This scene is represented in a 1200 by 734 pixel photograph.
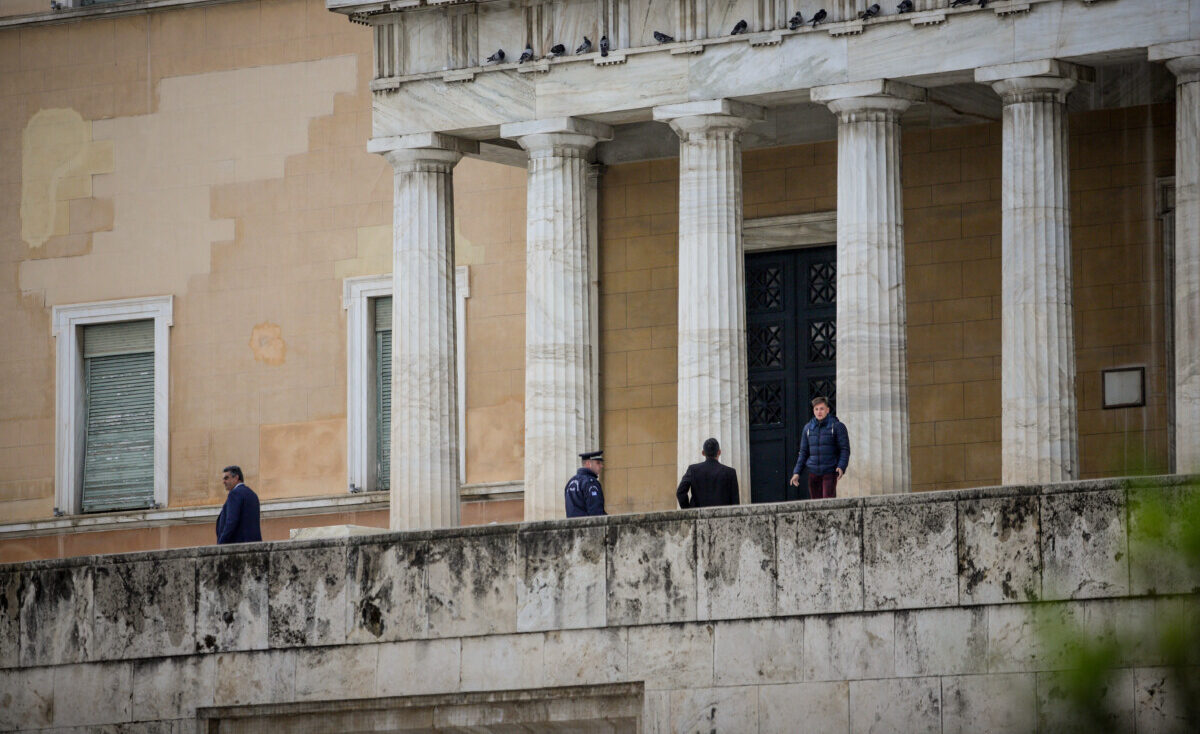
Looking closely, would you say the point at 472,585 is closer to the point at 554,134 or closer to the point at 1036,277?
the point at 1036,277

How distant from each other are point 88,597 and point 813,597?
754cm

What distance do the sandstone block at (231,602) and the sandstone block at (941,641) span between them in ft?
21.3

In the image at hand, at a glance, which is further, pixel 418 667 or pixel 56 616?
pixel 56 616

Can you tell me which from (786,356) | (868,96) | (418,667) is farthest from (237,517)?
(786,356)

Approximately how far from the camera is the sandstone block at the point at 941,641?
2262cm

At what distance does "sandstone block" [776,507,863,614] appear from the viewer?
2333cm

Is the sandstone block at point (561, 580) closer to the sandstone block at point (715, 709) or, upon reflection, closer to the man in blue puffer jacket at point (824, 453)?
the sandstone block at point (715, 709)

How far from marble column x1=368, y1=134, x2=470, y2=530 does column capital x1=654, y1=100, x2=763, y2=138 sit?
3.15m

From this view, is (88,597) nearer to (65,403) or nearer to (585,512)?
(585,512)

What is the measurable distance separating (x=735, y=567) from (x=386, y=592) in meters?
3.64

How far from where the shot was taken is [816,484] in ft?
93.2

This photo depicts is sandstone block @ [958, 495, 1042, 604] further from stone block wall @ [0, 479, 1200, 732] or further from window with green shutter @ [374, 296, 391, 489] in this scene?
window with green shutter @ [374, 296, 391, 489]

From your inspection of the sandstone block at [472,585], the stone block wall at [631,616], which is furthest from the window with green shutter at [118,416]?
the sandstone block at [472,585]

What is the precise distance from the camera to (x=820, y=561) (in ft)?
77.0
